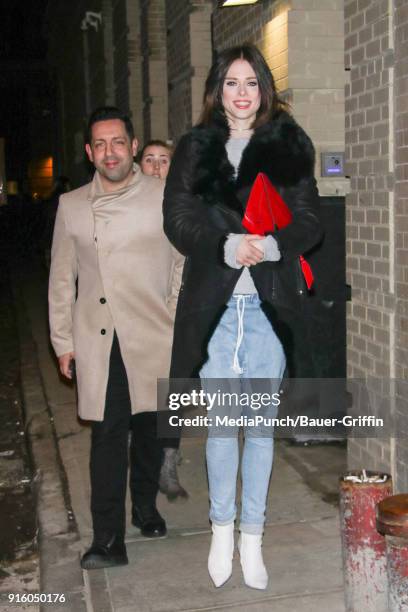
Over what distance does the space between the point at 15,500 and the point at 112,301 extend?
2.46 meters

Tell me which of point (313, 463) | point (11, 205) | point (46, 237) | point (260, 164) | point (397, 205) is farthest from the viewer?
point (11, 205)

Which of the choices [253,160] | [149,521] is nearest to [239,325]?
[253,160]

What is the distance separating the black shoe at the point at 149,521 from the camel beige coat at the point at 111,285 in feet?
2.47

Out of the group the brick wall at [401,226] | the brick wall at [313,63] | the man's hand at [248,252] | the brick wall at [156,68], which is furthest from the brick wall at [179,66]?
the man's hand at [248,252]

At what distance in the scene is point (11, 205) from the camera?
153 feet

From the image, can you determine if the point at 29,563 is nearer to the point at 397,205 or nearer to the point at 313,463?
the point at 313,463

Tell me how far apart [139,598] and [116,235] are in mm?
1699

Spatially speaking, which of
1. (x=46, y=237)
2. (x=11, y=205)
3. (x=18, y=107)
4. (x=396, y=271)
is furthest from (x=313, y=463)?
(x=18, y=107)

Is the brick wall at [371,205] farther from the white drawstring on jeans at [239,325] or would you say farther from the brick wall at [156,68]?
the brick wall at [156,68]

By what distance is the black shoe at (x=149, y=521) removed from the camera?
4812 millimetres

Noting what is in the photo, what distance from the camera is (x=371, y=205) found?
493 cm

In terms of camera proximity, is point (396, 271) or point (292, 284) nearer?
point (292, 284)

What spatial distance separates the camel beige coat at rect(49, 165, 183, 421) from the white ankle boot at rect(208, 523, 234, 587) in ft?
2.43

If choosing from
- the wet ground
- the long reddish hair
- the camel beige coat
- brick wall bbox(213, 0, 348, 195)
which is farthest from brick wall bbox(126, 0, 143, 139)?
the long reddish hair
